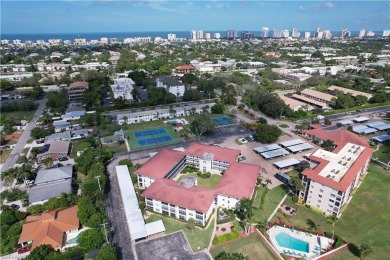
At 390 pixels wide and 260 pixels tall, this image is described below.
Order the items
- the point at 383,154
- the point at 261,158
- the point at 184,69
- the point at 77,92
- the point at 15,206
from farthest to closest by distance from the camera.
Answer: the point at 184,69
the point at 77,92
the point at 383,154
the point at 261,158
the point at 15,206

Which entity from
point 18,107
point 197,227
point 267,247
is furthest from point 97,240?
point 18,107

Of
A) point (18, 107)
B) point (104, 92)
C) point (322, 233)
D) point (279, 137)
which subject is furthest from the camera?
point (104, 92)

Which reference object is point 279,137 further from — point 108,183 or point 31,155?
point 31,155

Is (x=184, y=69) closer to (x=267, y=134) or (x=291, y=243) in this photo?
(x=267, y=134)

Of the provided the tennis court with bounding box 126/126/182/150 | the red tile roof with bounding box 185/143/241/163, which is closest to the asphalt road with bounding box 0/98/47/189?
the tennis court with bounding box 126/126/182/150

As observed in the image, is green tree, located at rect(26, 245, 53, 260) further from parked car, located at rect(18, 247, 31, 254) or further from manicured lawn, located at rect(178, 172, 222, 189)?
manicured lawn, located at rect(178, 172, 222, 189)

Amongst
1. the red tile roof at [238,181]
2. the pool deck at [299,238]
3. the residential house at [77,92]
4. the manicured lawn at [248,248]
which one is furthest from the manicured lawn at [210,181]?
the residential house at [77,92]

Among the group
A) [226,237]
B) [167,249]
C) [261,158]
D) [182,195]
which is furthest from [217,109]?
[167,249]
